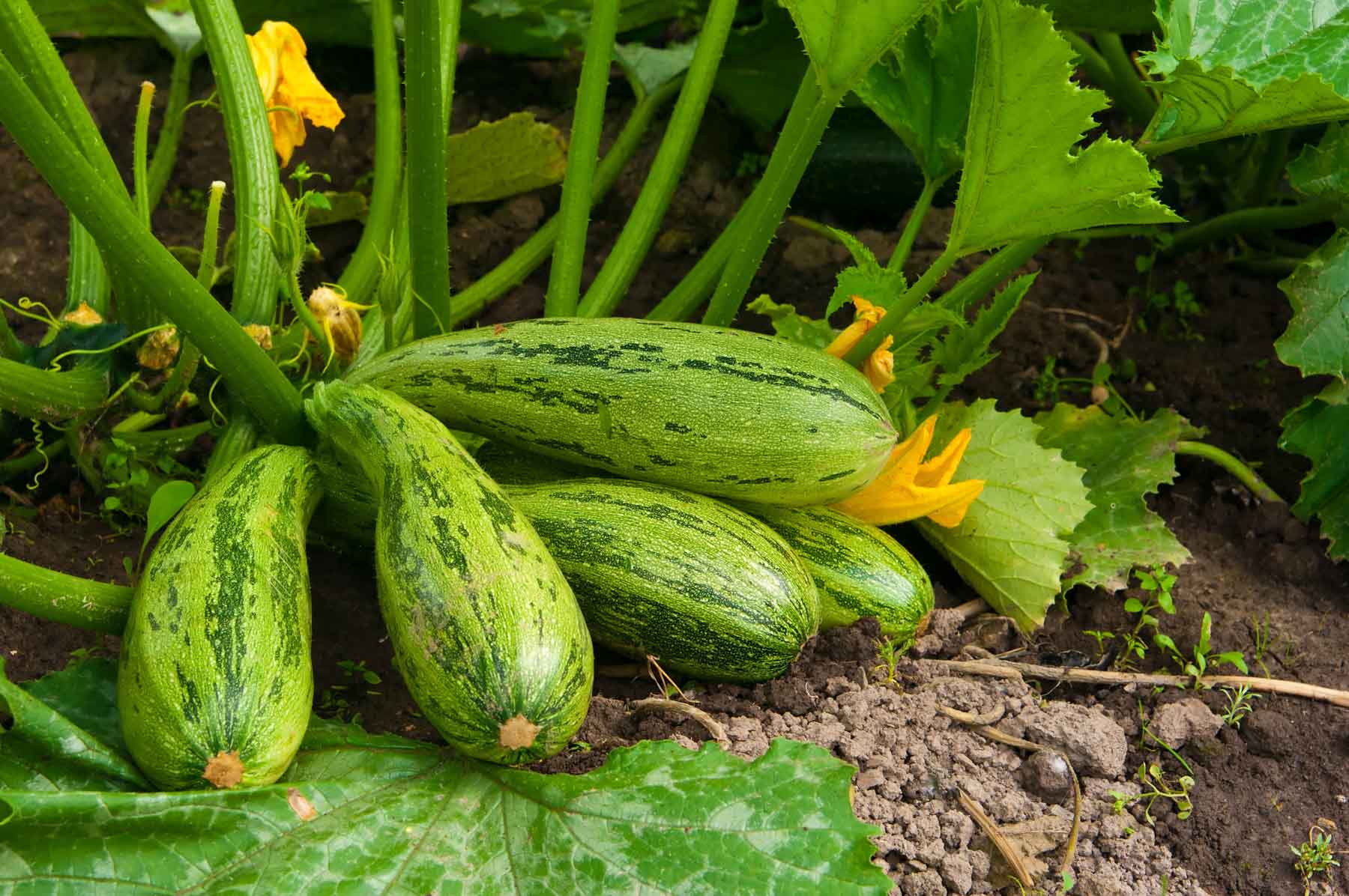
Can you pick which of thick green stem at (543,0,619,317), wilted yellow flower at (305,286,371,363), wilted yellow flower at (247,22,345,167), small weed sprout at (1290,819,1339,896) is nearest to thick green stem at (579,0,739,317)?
thick green stem at (543,0,619,317)

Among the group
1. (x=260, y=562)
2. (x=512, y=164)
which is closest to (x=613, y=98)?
(x=512, y=164)

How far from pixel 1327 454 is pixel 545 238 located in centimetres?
171

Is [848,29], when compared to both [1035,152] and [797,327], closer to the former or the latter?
[1035,152]

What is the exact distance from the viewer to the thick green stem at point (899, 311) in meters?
2.09

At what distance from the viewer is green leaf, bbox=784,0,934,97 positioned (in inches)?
73.8

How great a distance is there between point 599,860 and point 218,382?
1216 mm

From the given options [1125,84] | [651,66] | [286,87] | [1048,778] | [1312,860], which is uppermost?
[286,87]

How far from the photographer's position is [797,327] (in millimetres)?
2619

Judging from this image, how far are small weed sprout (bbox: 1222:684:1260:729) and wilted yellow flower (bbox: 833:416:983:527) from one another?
53cm

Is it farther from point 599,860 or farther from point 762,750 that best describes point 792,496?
point 599,860

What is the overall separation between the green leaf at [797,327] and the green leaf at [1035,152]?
1.94 feet

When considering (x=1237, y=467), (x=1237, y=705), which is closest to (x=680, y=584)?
(x=1237, y=705)

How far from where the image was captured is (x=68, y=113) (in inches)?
87.6

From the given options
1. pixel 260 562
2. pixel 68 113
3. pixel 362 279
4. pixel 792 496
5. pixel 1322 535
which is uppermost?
pixel 68 113
